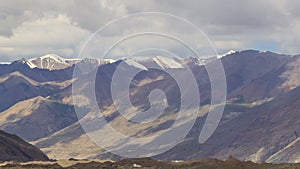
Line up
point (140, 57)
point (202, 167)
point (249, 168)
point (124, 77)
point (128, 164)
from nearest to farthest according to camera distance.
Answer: point (140, 57) → point (124, 77) → point (249, 168) → point (202, 167) → point (128, 164)

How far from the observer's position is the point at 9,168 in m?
115

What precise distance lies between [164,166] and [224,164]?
14187mm

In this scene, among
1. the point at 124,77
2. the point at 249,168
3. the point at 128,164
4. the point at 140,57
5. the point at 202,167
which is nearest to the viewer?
the point at 140,57

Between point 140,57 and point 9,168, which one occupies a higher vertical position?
point 140,57

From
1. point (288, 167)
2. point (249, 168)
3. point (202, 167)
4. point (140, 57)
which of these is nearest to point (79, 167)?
point (202, 167)

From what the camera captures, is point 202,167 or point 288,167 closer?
point 288,167

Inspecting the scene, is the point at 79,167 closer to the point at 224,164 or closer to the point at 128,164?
the point at 128,164

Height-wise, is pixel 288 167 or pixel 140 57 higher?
pixel 140 57

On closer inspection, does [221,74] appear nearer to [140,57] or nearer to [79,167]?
[140,57]

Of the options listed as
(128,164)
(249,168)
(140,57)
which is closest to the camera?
(140,57)

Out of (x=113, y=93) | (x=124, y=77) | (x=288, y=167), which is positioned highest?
(x=124, y=77)

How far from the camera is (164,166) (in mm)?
118062

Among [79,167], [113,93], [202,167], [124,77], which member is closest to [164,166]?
[202,167]

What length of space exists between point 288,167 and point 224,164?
1502 cm
